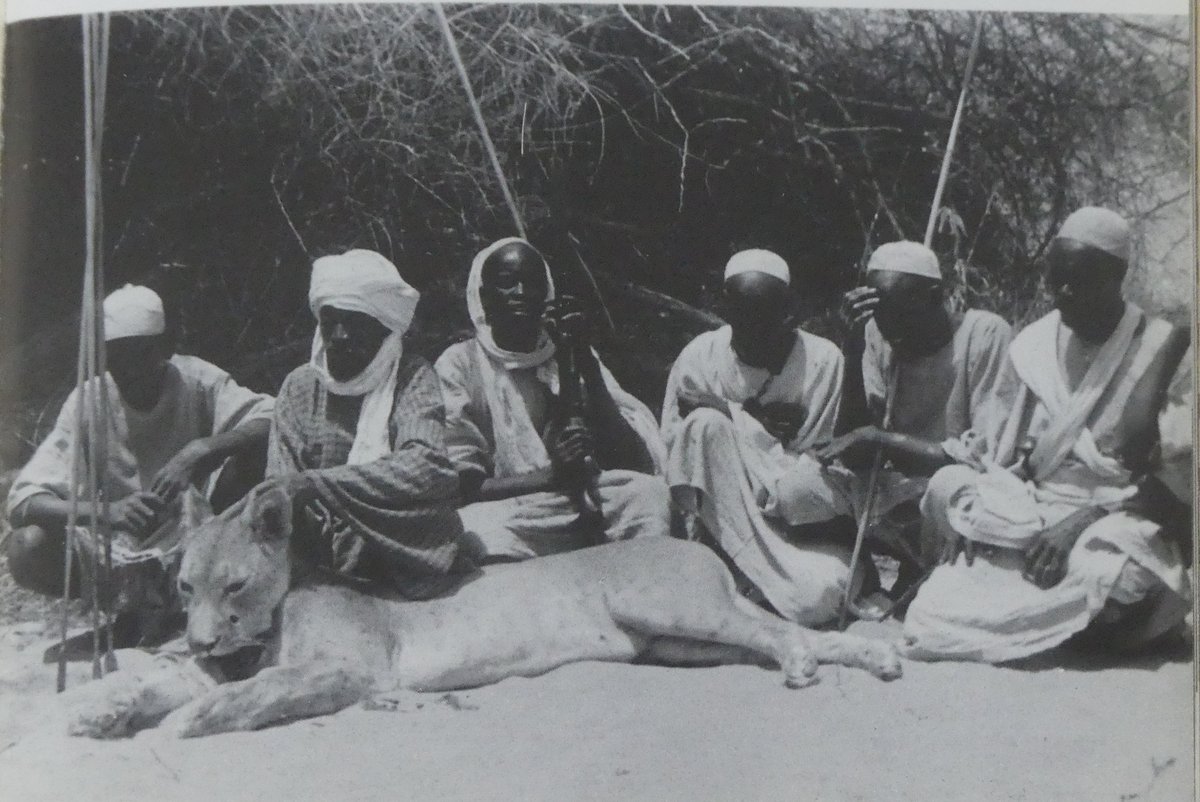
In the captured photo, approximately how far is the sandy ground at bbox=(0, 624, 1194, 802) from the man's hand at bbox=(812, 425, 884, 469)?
26.5 inches

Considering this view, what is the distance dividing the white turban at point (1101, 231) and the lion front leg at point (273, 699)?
3.42 metres

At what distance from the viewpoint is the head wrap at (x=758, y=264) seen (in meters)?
6.15

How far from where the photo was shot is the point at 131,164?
20.0 feet

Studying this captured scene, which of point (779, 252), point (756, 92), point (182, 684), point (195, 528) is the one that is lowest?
point (182, 684)

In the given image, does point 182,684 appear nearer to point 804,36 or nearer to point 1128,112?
point 804,36

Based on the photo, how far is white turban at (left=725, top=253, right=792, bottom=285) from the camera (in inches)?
242

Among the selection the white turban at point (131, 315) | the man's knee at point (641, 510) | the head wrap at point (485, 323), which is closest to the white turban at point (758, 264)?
the head wrap at point (485, 323)

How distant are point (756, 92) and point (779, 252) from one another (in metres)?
0.68

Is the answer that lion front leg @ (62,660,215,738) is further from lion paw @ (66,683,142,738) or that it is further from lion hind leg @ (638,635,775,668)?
lion hind leg @ (638,635,775,668)

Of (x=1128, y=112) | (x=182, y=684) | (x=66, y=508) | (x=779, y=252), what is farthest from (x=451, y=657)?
(x=1128, y=112)

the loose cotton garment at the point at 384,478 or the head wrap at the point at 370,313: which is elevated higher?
the head wrap at the point at 370,313

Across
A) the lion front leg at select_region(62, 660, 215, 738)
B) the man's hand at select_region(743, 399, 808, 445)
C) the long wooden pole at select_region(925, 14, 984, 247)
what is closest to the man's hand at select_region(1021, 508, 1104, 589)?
the man's hand at select_region(743, 399, 808, 445)

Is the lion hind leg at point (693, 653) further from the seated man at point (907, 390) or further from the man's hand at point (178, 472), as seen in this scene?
the man's hand at point (178, 472)

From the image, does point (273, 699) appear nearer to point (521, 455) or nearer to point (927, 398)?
point (521, 455)
